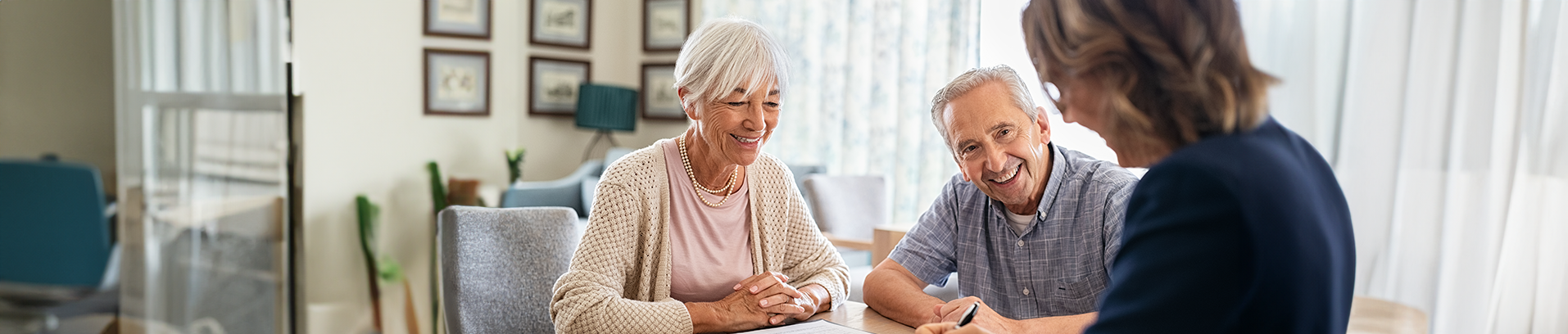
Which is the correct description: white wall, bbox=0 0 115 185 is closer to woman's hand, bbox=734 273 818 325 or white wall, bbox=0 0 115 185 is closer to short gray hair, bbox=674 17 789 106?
short gray hair, bbox=674 17 789 106

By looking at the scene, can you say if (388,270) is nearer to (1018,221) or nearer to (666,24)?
(666,24)

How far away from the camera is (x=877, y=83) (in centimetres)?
434

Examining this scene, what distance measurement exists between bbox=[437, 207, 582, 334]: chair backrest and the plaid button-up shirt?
2.10 ft

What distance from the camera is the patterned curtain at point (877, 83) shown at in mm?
4113

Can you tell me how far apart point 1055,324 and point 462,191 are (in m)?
3.70

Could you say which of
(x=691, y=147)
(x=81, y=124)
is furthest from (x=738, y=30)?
(x=81, y=124)

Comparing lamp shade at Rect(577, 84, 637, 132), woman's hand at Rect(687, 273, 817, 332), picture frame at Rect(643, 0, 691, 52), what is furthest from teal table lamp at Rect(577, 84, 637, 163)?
woman's hand at Rect(687, 273, 817, 332)

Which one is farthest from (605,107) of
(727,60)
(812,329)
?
(812,329)

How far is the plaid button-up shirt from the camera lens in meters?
1.43

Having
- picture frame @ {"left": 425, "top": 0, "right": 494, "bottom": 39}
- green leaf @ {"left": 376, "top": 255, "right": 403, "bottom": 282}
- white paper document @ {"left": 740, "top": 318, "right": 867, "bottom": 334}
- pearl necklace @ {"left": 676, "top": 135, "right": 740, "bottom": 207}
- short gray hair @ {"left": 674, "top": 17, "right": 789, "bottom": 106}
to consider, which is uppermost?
picture frame @ {"left": 425, "top": 0, "right": 494, "bottom": 39}

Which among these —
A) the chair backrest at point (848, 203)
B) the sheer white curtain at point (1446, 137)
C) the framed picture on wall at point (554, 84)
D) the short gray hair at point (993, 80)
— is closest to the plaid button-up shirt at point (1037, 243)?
the short gray hair at point (993, 80)

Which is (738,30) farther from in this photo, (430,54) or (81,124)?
(430,54)

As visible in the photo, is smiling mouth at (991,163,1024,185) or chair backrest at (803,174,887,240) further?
chair backrest at (803,174,887,240)

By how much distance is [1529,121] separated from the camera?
2693 millimetres
